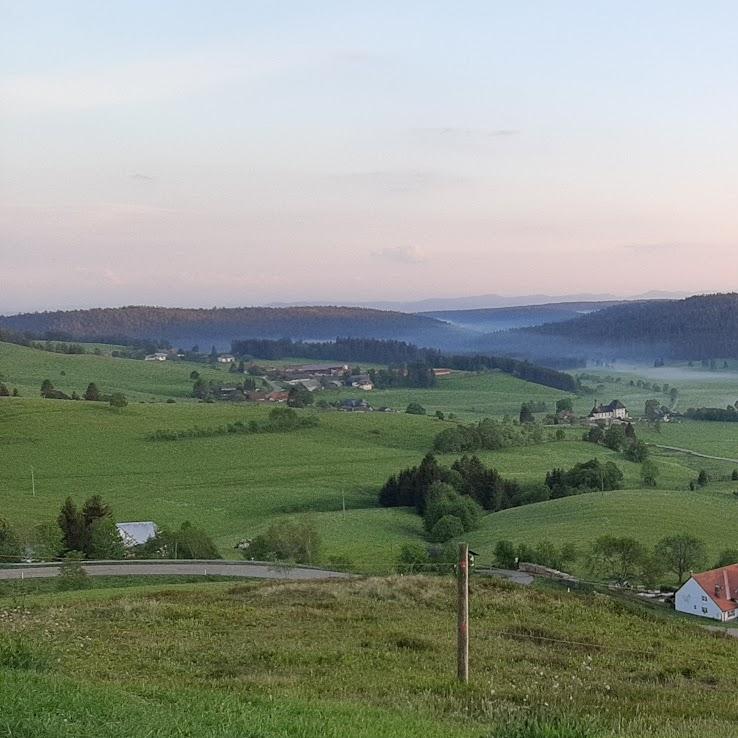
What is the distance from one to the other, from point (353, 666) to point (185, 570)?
27.0 m

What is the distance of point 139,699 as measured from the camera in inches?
485

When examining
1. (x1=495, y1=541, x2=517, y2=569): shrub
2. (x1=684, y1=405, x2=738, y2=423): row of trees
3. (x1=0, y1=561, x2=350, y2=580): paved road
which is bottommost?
(x1=684, y1=405, x2=738, y2=423): row of trees

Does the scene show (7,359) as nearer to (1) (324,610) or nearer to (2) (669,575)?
(2) (669,575)

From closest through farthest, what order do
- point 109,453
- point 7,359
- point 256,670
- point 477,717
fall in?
1. point 477,717
2. point 256,670
3. point 109,453
4. point 7,359

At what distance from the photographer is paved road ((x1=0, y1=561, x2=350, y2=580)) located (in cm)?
4134

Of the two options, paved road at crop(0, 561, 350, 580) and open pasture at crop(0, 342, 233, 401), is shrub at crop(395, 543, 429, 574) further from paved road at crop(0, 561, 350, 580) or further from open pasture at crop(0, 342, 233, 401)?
open pasture at crop(0, 342, 233, 401)

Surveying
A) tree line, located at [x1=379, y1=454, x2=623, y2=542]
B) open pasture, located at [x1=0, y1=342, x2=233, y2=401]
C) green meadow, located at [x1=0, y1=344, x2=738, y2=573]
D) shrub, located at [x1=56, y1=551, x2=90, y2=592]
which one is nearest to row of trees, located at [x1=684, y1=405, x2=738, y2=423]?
green meadow, located at [x1=0, y1=344, x2=738, y2=573]

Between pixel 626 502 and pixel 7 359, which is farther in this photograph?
pixel 7 359

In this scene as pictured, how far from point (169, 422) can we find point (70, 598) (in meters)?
75.5

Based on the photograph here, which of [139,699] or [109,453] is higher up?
[139,699]

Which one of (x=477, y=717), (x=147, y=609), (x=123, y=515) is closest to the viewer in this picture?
(x=477, y=717)

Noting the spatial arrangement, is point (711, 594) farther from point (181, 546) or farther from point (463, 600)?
point (463, 600)

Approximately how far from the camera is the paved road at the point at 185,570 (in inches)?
1628

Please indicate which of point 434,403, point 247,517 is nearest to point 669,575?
point 247,517
